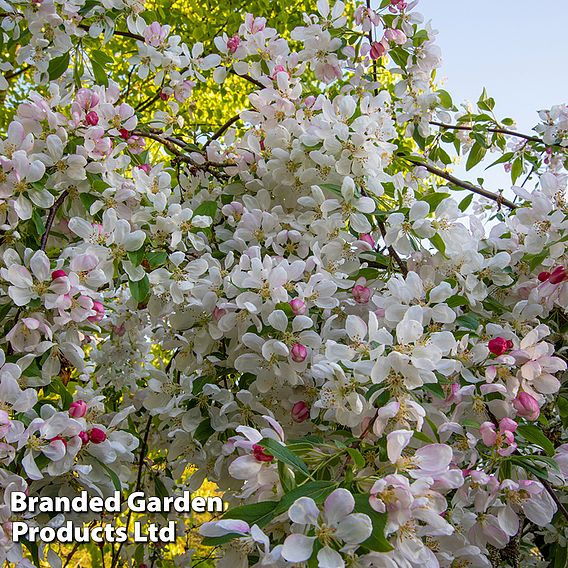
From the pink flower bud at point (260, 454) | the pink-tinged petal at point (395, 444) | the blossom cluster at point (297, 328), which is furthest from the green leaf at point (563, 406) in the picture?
the pink flower bud at point (260, 454)

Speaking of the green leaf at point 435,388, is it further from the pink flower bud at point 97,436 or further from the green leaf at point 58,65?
the green leaf at point 58,65

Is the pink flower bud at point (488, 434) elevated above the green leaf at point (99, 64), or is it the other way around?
the green leaf at point (99, 64)

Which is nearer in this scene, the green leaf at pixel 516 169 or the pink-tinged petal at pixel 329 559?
the pink-tinged petal at pixel 329 559

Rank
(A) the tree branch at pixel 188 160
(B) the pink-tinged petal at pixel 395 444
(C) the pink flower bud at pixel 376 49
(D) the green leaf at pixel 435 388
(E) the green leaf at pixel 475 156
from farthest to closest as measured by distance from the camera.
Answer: (E) the green leaf at pixel 475 156 < (C) the pink flower bud at pixel 376 49 < (A) the tree branch at pixel 188 160 < (D) the green leaf at pixel 435 388 < (B) the pink-tinged petal at pixel 395 444

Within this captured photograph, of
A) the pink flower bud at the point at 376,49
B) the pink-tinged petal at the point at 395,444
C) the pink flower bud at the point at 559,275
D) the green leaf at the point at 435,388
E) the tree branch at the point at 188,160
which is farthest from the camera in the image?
the pink flower bud at the point at 376,49

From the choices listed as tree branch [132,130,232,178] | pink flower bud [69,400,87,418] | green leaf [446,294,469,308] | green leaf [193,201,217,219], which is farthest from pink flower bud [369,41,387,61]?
pink flower bud [69,400,87,418]

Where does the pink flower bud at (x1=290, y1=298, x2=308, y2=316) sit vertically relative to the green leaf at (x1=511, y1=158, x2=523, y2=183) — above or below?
below

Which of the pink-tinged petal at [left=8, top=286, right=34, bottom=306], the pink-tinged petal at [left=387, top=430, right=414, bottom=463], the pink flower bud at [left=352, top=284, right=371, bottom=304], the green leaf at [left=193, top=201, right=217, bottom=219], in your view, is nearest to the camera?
the pink-tinged petal at [left=387, top=430, right=414, bottom=463]

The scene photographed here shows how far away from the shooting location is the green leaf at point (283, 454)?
0.79 m

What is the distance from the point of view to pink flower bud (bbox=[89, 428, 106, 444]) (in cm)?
113

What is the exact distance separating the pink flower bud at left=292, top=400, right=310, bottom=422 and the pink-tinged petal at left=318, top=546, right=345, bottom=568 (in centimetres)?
49

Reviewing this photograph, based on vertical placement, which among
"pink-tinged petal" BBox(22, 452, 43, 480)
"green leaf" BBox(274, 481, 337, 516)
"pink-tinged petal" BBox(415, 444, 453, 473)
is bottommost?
"green leaf" BBox(274, 481, 337, 516)

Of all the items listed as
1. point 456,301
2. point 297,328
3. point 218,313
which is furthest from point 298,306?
point 456,301

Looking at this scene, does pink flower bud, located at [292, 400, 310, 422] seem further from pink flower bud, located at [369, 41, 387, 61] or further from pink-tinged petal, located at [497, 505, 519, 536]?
pink flower bud, located at [369, 41, 387, 61]
